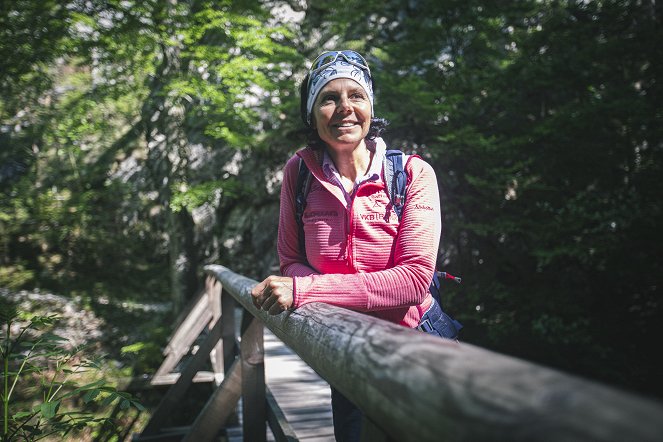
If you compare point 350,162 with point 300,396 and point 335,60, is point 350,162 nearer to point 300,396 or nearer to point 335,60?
point 335,60

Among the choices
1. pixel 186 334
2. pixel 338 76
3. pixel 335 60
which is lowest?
pixel 186 334

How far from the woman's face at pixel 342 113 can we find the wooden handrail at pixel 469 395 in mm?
1076

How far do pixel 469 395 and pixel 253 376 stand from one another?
2301mm

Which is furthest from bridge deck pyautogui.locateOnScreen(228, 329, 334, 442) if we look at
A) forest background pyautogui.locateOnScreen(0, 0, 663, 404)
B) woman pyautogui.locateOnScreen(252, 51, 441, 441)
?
forest background pyautogui.locateOnScreen(0, 0, 663, 404)

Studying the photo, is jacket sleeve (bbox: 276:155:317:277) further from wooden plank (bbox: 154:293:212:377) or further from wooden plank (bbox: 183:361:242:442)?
wooden plank (bbox: 154:293:212:377)

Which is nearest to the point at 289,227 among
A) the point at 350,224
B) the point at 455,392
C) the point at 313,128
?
the point at 350,224

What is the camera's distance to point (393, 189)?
170 centimetres

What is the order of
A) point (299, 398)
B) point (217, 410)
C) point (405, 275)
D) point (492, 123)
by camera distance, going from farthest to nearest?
point (492, 123)
point (299, 398)
point (217, 410)
point (405, 275)

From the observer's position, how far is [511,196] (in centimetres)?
912

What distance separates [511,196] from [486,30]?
3436 millimetres

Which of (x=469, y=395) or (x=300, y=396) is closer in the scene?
(x=469, y=395)

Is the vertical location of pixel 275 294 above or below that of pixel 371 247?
below

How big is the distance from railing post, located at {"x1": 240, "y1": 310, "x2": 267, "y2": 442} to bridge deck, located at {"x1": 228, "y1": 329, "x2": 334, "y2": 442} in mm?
704

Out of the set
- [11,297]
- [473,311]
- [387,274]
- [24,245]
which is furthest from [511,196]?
[24,245]
